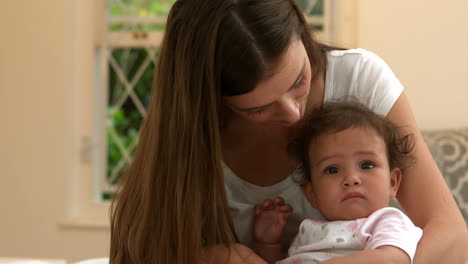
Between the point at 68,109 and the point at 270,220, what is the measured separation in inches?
93.5

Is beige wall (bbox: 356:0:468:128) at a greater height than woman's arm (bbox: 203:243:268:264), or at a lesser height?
greater

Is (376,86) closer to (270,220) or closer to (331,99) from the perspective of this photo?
(331,99)

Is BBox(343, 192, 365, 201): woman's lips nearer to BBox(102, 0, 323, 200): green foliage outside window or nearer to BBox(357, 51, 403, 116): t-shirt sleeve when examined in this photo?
BBox(357, 51, 403, 116): t-shirt sleeve

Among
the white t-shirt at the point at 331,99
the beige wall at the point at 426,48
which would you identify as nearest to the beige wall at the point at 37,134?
the beige wall at the point at 426,48

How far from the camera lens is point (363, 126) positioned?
1633 millimetres

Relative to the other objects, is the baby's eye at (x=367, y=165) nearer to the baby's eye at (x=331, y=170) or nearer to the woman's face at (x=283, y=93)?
the baby's eye at (x=331, y=170)

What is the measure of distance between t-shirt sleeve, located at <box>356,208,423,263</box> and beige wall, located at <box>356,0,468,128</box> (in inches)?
80.2

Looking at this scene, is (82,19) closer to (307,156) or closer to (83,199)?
(83,199)

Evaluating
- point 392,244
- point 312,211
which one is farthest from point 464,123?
point 392,244

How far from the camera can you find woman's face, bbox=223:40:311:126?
1462mm

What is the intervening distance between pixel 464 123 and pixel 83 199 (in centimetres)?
209

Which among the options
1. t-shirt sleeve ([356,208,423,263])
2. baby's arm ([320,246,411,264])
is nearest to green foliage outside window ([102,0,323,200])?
t-shirt sleeve ([356,208,423,263])

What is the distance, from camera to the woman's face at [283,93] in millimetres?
1462

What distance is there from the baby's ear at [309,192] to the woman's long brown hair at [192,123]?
21 cm
